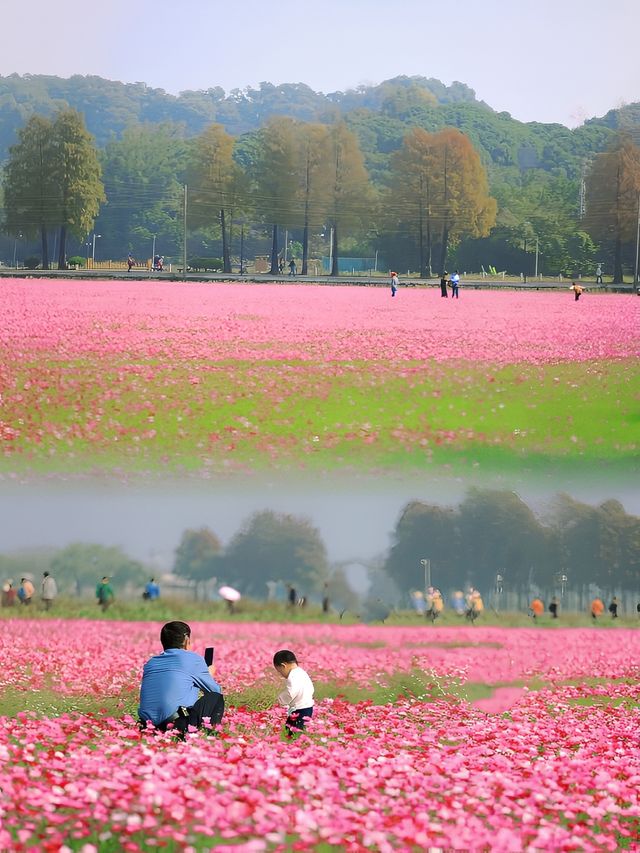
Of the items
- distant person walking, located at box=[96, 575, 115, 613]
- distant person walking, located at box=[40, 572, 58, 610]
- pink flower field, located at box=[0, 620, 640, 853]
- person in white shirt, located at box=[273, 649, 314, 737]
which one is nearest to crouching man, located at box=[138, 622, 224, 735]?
pink flower field, located at box=[0, 620, 640, 853]

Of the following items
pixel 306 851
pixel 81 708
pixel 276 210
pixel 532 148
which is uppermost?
pixel 532 148

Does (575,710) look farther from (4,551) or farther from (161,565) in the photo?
(4,551)

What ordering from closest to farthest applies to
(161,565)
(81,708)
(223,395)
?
(81,708), (161,565), (223,395)

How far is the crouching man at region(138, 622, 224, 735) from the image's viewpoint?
5.53m

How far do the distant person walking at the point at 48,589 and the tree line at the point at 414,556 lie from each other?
0.17 ft

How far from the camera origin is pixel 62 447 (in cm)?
838

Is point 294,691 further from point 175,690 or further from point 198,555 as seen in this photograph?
point 198,555

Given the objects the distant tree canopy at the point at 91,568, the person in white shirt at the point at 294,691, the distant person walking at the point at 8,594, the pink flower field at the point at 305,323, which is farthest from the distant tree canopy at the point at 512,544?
the distant person walking at the point at 8,594

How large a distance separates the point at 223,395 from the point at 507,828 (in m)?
4.94

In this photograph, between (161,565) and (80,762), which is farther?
(161,565)

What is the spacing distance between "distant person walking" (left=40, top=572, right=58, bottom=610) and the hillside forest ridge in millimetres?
2622

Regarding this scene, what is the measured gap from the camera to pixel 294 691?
5902 millimetres

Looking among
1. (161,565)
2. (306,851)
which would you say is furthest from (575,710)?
(306,851)

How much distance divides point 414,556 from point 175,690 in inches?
115
